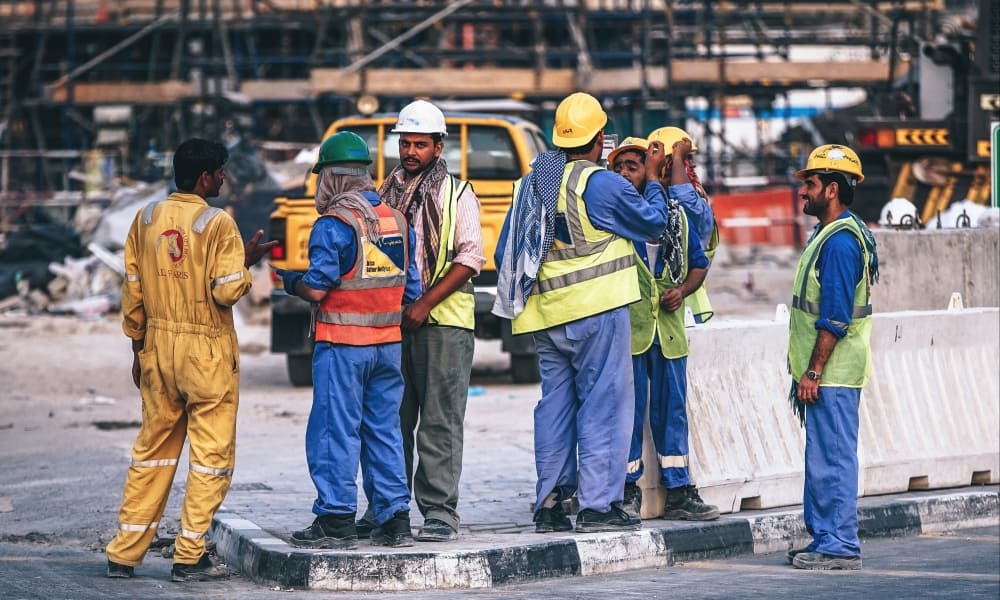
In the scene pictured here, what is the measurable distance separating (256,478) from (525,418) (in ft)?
11.5

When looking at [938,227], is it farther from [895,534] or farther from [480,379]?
[480,379]

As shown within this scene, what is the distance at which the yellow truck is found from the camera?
14508 millimetres

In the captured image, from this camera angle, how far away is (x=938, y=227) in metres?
11.8

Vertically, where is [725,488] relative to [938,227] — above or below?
below

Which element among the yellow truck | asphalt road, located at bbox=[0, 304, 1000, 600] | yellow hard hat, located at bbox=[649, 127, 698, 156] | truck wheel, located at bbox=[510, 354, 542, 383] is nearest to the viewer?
asphalt road, located at bbox=[0, 304, 1000, 600]

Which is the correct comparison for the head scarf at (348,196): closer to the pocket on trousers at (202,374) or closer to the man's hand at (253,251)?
the man's hand at (253,251)

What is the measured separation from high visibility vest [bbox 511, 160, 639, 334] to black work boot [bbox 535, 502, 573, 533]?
0.85 m

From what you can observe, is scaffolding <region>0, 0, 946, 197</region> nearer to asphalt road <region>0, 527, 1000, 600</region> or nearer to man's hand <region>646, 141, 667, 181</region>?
man's hand <region>646, 141, 667, 181</region>

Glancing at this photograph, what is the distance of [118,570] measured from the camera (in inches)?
289

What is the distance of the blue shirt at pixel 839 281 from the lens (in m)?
7.57

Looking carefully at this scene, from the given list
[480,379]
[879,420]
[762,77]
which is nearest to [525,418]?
[480,379]

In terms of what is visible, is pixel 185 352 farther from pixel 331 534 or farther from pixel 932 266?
pixel 932 266

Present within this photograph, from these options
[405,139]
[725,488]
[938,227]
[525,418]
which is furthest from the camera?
[525,418]

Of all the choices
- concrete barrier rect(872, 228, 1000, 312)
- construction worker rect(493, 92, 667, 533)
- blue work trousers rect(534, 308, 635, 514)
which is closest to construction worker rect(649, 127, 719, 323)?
construction worker rect(493, 92, 667, 533)
